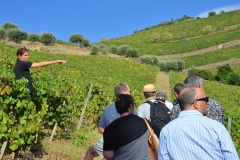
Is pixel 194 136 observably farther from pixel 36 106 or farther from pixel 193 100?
pixel 36 106

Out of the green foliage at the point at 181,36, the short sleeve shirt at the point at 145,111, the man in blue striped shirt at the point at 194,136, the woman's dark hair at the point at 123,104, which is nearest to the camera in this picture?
the man in blue striped shirt at the point at 194,136

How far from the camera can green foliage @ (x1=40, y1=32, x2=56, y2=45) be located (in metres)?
48.3

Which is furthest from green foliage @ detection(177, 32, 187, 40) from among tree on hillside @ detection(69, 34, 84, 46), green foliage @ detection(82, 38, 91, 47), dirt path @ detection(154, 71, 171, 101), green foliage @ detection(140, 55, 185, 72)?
dirt path @ detection(154, 71, 171, 101)

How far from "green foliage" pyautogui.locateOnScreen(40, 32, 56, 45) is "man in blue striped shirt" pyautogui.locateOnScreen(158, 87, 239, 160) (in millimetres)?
47309

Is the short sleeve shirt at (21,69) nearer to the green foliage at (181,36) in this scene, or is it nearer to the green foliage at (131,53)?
the green foliage at (131,53)

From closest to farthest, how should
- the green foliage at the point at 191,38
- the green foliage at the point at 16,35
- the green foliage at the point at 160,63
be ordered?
the green foliage at the point at 16,35 < the green foliage at the point at 160,63 < the green foliage at the point at 191,38

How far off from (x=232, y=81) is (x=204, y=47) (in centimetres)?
3351

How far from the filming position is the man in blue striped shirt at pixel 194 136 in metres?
2.46

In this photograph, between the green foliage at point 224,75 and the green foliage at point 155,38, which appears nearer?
the green foliage at point 224,75

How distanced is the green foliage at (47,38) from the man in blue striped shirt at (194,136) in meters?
47.3

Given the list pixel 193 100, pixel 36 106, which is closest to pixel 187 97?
pixel 193 100

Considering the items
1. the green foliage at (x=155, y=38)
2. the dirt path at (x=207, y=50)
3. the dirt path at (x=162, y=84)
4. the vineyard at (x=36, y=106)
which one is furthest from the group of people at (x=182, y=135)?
the green foliage at (x=155, y=38)

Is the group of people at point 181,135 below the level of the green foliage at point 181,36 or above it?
below

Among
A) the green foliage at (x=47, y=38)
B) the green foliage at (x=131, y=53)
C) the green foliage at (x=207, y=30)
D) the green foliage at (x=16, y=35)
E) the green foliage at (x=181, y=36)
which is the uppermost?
the green foliage at (x=207, y=30)
